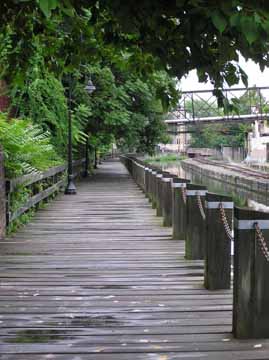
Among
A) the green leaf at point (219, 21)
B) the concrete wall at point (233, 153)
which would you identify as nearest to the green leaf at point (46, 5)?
the green leaf at point (219, 21)

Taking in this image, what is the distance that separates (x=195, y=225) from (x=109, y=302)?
2418 mm

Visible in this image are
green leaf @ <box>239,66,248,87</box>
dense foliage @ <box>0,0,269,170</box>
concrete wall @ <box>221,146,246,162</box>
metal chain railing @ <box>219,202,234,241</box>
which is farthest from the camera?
concrete wall @ <box>221,146,246,162</box>

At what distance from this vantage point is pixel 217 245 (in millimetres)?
6457

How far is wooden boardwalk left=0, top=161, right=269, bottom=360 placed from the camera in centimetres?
473

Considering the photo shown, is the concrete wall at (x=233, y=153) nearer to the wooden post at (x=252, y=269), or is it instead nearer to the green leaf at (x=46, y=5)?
the wooden post at (x=252, y=269)

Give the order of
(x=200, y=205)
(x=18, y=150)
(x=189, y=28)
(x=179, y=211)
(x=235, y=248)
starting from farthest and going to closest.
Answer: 1. (x=18, y=150)
2. (x=179, y=211)
3. (x=200, y=205)
4. (x=235, y=248)
5. (x=189, y=28)

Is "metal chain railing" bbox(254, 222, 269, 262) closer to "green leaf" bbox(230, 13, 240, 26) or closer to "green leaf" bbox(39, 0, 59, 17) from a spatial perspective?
"green leaf" bbox(230, 13, 240, 26)

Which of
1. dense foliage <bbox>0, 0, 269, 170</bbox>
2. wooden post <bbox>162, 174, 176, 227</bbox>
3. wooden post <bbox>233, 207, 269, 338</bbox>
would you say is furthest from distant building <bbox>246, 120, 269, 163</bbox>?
wooden post <bbox>233, 207, 269, 338</bbox>

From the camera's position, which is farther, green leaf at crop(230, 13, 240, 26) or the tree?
the tree

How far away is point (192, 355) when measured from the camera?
15.0 feet

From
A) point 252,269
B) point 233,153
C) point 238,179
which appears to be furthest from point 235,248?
point 233,153

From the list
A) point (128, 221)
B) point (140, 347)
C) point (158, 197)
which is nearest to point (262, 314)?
point (140, 347)

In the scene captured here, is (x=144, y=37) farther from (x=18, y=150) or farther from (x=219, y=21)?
(x=18, y=150)

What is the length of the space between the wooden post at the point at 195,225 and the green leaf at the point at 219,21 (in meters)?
4.89
